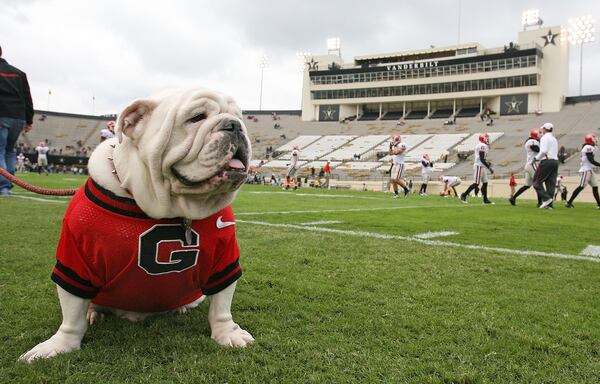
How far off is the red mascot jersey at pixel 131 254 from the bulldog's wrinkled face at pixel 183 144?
15 cm

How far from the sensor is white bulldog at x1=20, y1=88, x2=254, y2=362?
1913 mm

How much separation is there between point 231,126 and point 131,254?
67 cm

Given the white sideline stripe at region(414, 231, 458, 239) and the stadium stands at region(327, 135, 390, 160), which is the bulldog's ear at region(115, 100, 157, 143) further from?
the stadium stands at region(327, 135, 390, 160)

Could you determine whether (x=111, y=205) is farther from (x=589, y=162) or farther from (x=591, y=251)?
(x=589, y=162)

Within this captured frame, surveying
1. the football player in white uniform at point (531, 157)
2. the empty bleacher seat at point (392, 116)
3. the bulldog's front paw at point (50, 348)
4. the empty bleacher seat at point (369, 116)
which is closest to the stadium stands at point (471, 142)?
the empty bleacher seat at point (392, 116)

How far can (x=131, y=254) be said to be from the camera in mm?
1954

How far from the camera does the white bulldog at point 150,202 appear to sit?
191 centimetres

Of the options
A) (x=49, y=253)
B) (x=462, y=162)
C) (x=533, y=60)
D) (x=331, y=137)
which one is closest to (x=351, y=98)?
(x=331, y=137)

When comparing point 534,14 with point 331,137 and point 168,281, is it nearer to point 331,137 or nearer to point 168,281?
point 331,137

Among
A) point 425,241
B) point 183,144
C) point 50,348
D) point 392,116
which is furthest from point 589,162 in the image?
point 392,116

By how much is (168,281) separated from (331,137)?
5404 cm

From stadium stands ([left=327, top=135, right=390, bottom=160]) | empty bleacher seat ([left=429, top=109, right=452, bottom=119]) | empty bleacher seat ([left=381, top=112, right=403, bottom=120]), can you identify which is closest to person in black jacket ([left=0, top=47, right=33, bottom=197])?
stadium stands ([left=327, top=135, right=390, bottom=160])

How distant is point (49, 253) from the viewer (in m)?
3.85

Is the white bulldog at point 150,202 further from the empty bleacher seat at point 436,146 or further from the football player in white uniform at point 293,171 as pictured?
the empty bleacher seat at point 436,146
